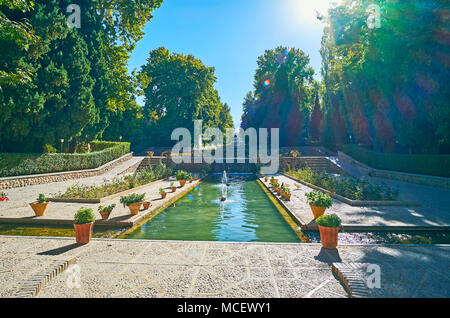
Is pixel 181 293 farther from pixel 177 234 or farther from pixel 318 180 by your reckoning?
pixel 318 180

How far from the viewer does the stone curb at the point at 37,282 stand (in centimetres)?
370

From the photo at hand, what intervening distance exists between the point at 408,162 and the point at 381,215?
13602 millimetres

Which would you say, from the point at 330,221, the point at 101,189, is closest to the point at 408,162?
the point at 330,221

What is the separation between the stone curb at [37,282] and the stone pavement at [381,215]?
6538mm

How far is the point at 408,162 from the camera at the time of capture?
19.3 meters

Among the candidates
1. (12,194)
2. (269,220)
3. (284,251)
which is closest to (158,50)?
(12,194)

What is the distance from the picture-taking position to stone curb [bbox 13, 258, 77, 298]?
12.1 ft

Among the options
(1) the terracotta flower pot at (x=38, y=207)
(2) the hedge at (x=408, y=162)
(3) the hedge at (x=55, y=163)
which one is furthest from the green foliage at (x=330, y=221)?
(3) the hedge at (x=55, y=163)

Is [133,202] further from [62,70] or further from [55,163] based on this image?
[62,70]

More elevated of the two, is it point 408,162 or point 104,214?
point 408,162

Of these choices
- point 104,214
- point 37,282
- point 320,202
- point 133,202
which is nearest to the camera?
point 37,282

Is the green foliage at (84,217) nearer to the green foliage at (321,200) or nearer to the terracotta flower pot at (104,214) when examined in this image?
the terracotta flower pot at (104,214)

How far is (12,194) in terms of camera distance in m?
13.5

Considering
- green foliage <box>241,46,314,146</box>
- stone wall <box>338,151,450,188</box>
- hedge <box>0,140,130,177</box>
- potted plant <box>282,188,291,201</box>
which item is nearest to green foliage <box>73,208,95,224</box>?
potted plant <box>282,188,291,201</box>
